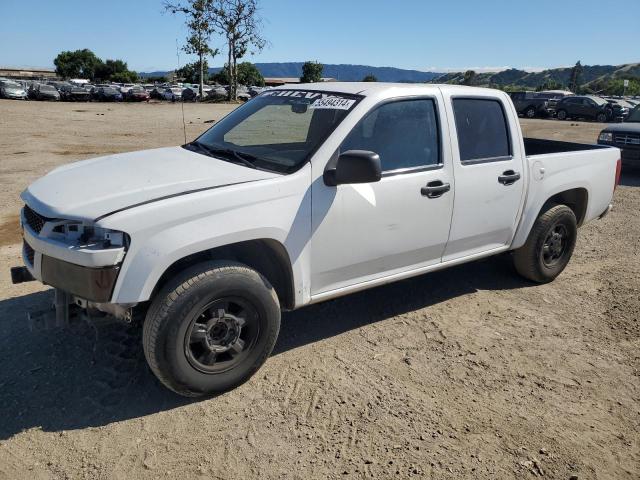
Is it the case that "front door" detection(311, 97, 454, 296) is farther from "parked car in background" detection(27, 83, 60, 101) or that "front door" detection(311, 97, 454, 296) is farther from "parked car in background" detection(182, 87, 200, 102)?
"parked car in background" detection(182, 87, 200, 102)

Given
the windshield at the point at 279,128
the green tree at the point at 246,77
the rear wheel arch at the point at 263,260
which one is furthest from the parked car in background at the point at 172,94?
the rear wheel arch at the point at 263,260

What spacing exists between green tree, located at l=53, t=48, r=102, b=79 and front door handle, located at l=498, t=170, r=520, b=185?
11032 cm

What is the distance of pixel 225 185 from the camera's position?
3.08 meters

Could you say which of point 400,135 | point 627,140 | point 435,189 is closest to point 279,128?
point 400,135

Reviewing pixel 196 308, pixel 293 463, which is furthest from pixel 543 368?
pixel 196 308

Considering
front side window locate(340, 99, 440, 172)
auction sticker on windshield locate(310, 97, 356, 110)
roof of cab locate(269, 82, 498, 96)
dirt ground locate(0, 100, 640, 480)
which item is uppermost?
roof of cab locate(269, 82, 498, 96)

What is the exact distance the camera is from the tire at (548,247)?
4.91 metres

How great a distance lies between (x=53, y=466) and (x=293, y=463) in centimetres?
119

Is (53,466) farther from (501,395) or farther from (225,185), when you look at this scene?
(501,395)

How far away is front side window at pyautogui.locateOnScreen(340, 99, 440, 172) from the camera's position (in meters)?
3.57

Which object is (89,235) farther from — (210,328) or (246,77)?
(246,77)

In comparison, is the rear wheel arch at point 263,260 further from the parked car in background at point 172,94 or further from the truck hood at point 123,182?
the parked car in background at point 172,94

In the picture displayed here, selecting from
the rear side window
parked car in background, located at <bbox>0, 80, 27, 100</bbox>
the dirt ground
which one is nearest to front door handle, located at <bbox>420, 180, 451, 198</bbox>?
the rear side window

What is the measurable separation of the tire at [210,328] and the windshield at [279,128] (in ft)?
2.62
